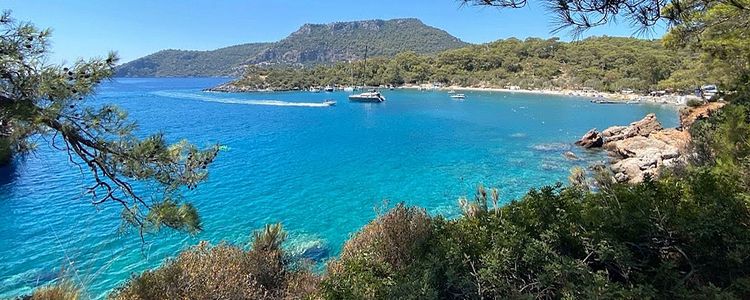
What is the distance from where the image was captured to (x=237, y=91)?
306 ft

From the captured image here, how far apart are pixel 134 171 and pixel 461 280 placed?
3.69 meters

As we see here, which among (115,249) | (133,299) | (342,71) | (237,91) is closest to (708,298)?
(133,299)

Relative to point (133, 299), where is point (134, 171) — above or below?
above

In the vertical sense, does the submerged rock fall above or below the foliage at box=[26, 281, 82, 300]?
below

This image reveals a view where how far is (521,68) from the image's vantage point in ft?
341

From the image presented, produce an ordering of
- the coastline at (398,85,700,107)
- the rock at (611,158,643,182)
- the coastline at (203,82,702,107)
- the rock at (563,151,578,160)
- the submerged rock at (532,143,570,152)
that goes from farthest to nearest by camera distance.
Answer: the coastline at (203,82,702,107) < the coastline at (398,85,700,107) < the submerged rock at (532,143,570,152) < the rock at (563,151,578,160) < the rock at (611,158,643,182)

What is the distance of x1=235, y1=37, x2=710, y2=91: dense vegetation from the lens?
78688mm

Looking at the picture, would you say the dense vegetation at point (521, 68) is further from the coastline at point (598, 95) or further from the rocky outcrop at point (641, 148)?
the rocky outcrop at point (641, 148)

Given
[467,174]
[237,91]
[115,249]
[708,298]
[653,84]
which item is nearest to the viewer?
[708,298]

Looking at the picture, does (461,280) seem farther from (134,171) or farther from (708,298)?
(134,171)

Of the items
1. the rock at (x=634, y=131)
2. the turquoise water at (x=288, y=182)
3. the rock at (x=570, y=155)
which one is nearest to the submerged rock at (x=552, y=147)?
the turquoise water at (x=288, y=182)

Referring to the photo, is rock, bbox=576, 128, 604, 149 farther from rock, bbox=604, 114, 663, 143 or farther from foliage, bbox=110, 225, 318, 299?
foliage, bbox=110, 225, 318, 299

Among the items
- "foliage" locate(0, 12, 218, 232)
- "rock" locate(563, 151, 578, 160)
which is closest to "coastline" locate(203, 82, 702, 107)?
"rock" locate(563, 151, 578, 160)

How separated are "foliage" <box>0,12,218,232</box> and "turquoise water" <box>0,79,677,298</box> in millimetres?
242
